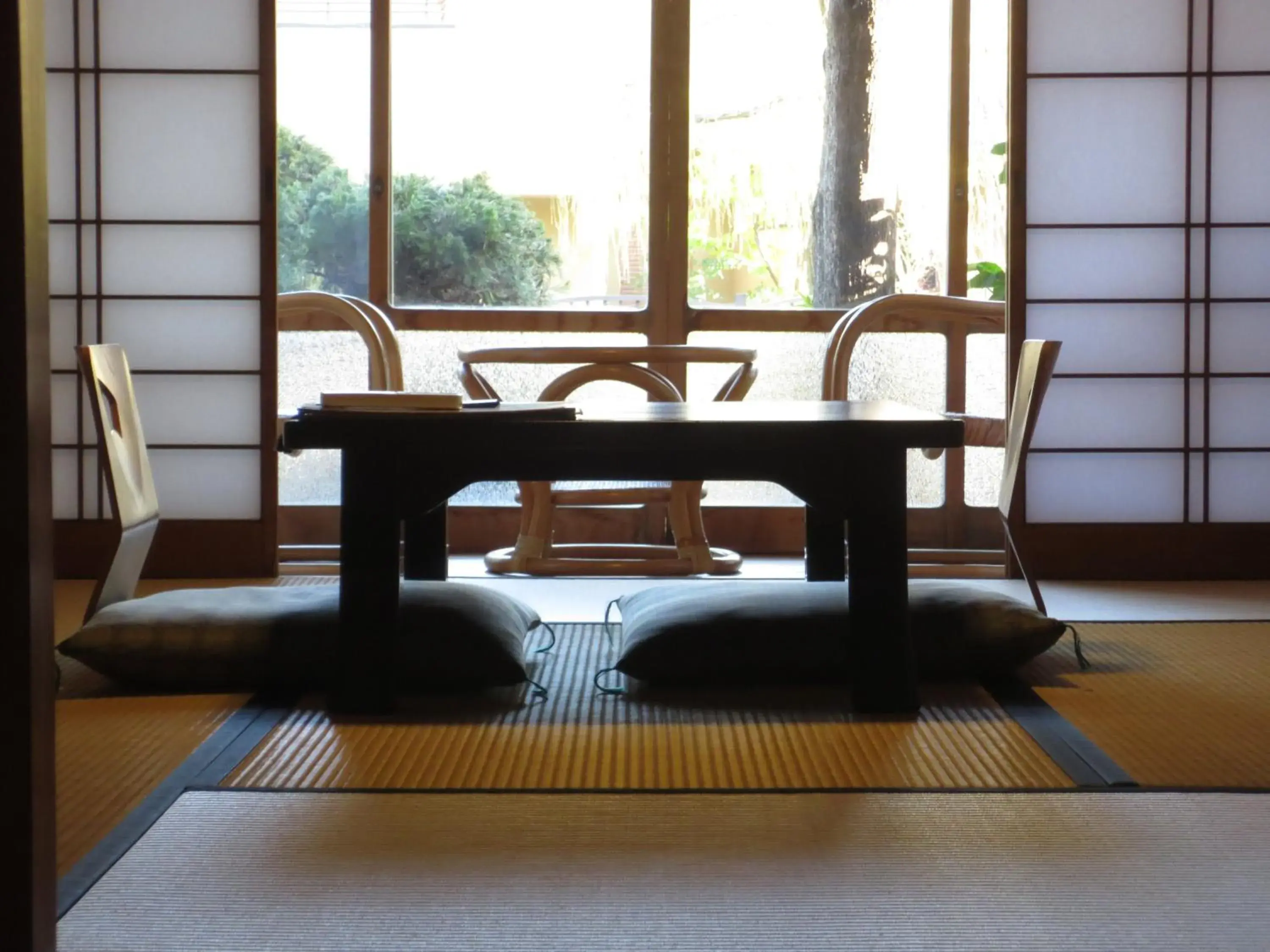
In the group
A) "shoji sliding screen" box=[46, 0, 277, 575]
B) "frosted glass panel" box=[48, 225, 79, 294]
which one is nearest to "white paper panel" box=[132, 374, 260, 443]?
"shoji sliding screen" box=[46, 0, 277, 575]

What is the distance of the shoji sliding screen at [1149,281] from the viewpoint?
3971 mm

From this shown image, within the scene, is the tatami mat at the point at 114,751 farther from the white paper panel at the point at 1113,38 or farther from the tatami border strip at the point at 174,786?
the white paper panel at the point at 1113,38

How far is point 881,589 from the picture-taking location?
2.25 metres

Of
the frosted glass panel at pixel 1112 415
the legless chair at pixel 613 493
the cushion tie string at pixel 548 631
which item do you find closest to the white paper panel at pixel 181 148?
the legless chair at pixel 613 493

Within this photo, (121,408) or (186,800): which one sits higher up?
(121,408)

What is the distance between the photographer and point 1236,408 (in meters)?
4.02

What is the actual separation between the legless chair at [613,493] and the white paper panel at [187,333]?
0.60 m

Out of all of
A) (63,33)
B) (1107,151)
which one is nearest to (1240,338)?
(1107,151)

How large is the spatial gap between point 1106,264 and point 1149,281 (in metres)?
0.13

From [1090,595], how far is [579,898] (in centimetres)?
254

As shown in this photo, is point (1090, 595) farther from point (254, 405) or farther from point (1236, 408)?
point (254, 405)

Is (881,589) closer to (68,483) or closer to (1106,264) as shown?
(1106,264)

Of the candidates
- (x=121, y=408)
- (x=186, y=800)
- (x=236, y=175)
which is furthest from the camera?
(x=236, y=175)

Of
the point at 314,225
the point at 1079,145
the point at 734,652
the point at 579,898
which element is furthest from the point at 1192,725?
the point at 314,225
